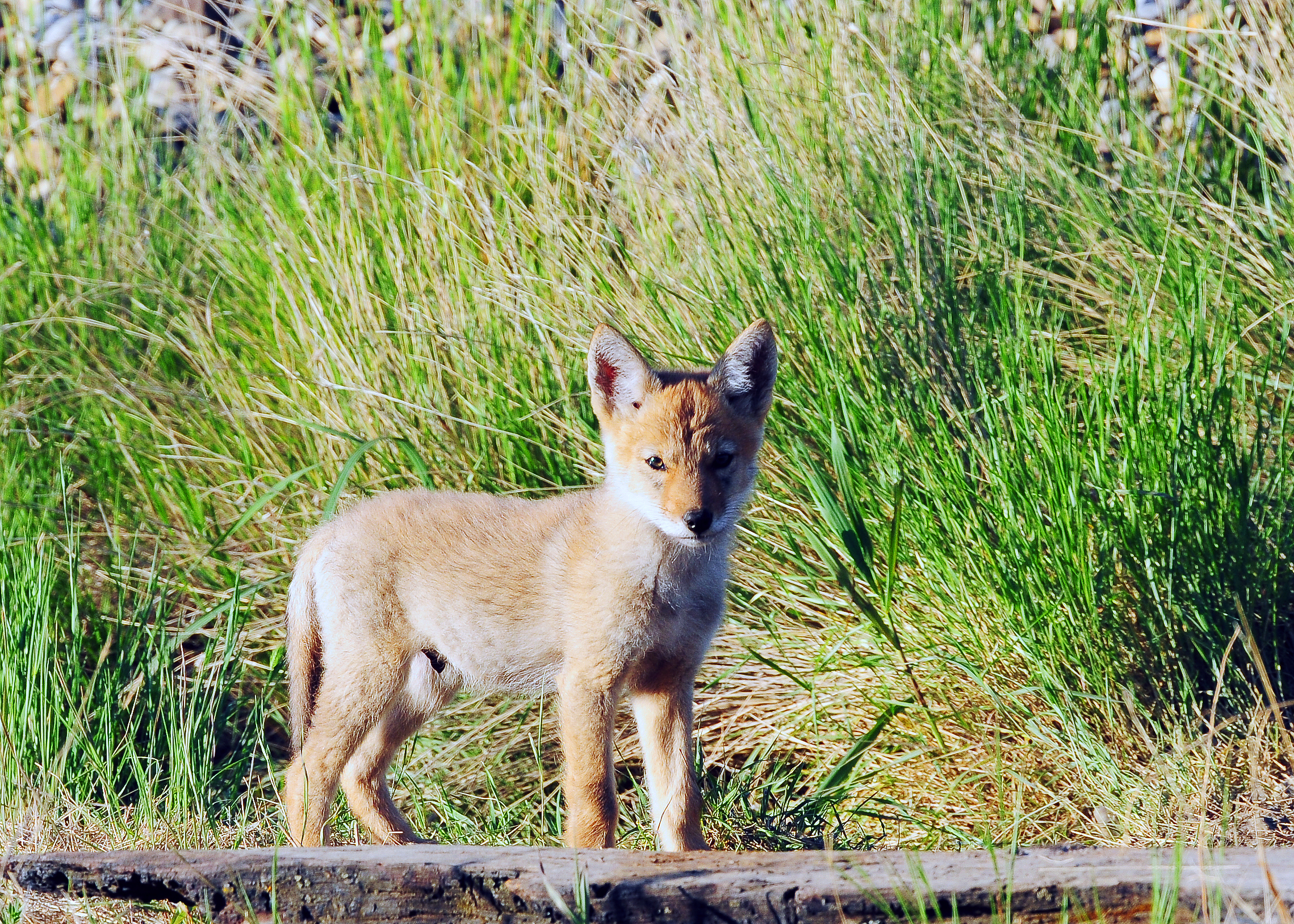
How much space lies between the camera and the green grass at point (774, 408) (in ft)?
12.0

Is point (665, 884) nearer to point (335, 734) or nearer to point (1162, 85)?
point (335, 734)

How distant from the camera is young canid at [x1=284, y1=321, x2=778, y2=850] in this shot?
327cm

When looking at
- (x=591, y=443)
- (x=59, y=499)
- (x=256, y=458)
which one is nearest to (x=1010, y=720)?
(x=591, y=443)

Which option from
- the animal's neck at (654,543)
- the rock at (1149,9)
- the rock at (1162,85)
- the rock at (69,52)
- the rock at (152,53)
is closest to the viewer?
the animal's neck at (654,543)

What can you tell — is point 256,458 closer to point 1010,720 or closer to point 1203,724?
point 1010,720

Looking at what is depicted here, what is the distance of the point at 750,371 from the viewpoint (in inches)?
139

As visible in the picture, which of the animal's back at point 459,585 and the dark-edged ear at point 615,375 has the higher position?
the dark-edged ear at point 615,375

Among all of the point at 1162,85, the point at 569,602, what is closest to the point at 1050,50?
the point at 1162,85

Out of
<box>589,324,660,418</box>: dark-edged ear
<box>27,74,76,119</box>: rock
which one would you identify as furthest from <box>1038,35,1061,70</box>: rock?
<box>27,74,76,119</box>: rock

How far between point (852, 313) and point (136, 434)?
10.1 feet

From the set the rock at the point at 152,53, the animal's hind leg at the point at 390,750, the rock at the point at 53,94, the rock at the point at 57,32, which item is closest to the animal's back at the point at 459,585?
the animal's hind leg at the point at 390,750

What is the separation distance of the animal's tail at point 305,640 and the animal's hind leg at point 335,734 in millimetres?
171

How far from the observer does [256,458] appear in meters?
5.16

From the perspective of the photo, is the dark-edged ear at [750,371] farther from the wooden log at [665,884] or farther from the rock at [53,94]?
the rock at [53,94]
